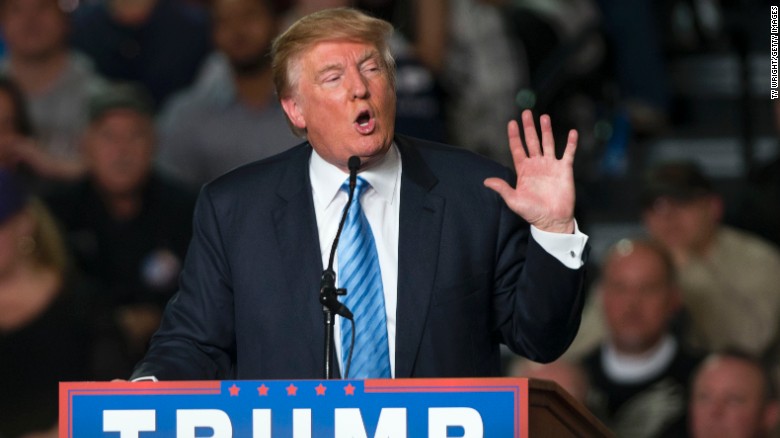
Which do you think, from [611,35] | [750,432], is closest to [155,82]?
[611,35]

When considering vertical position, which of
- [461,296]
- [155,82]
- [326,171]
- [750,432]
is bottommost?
[750,432]

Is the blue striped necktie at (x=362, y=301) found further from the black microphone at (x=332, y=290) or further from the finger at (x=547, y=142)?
the finger at (x=547, y=142)

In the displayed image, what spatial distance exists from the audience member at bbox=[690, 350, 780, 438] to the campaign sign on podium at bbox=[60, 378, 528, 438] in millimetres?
2934

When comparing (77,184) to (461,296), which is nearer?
(461,296)

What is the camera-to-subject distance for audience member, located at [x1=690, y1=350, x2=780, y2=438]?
5.17m

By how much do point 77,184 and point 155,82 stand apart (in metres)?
0.63

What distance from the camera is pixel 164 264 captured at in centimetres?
580

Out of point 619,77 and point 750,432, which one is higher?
point 619,77

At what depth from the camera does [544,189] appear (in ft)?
8.87

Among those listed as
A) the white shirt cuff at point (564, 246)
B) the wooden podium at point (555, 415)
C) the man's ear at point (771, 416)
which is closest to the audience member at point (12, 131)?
the man's ear at point (771, 416)

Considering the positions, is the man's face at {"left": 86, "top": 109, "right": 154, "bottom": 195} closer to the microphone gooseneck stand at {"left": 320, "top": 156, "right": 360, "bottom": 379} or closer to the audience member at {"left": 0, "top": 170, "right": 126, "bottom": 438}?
the audience member at {"left": 0, "top": 170, "right": 126, "bottom": 438}

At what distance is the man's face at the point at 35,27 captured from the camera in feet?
20.2

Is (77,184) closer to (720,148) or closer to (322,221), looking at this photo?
(720,148)

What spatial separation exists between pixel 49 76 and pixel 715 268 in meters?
2.75
